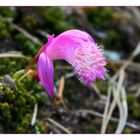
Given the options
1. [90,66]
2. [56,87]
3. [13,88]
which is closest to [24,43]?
[56,87]

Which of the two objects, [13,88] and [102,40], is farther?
[102,40]

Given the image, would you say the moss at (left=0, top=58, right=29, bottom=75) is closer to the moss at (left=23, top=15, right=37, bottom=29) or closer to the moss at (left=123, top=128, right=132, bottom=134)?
the moss at (left=23, top=15, right=37, bottom=29)

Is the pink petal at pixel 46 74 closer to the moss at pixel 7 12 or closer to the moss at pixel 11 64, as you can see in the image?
the moss at pixel 11 64

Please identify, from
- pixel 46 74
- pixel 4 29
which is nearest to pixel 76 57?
pixel 46 74

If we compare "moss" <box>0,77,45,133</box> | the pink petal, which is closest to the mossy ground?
"moss" <box>0,77,45,133</box>

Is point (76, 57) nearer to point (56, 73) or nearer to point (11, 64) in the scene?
point (11, 64)

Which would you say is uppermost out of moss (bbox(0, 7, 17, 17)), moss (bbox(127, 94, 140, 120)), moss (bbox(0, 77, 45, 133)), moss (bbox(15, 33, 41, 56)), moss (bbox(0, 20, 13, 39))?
moss (bbox(0, 7, 17, 17))

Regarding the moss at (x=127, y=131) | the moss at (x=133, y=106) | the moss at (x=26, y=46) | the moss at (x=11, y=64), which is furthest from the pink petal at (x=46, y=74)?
the moss at (x=133, y=106)
